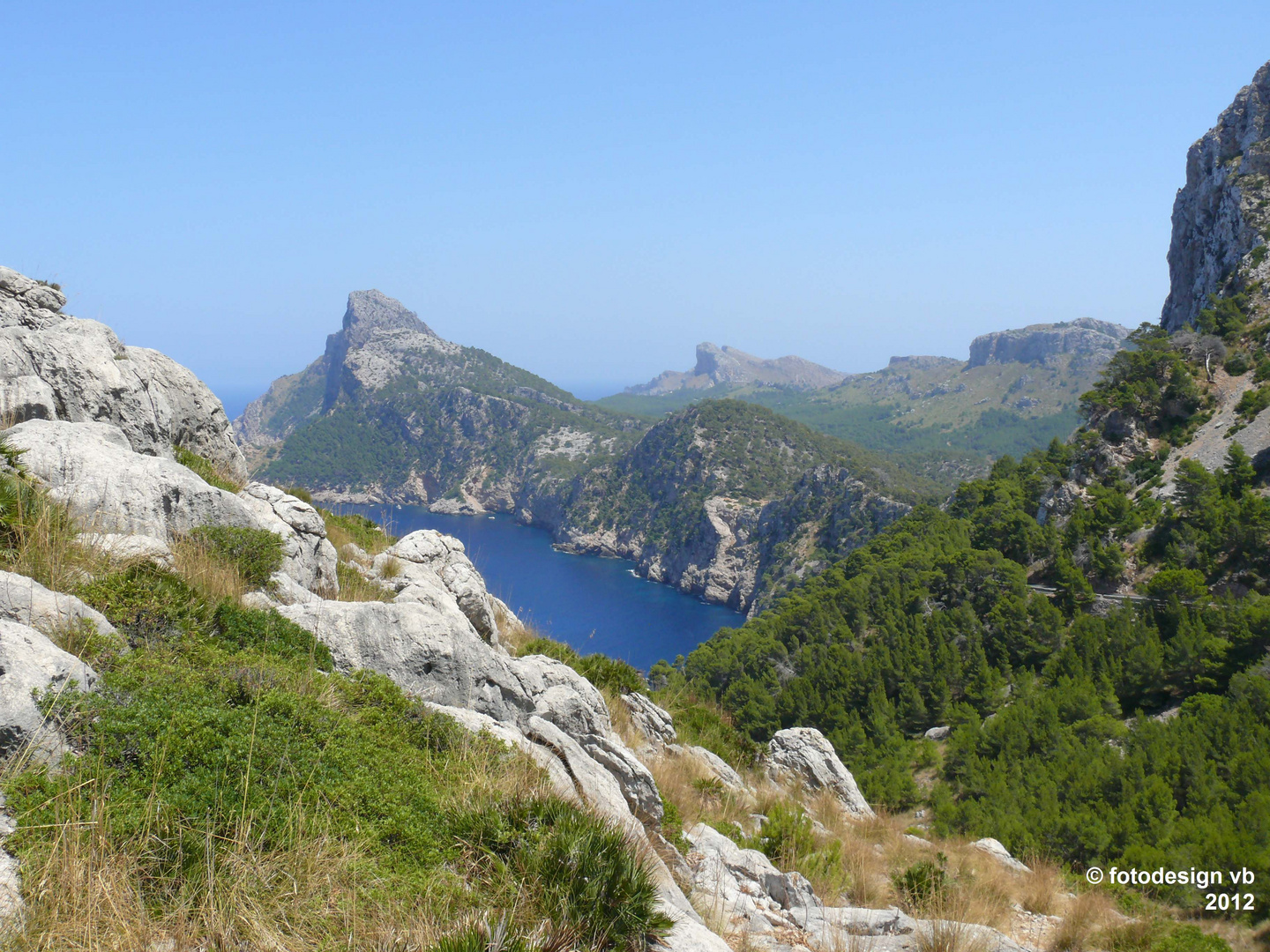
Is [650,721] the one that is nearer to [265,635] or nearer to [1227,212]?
[265,635]

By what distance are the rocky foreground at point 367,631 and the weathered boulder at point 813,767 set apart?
18 cm

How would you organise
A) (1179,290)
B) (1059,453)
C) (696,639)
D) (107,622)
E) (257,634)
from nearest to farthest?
(107,622)
(257,634)
(1059,453)
(1179,290)
(696,639)

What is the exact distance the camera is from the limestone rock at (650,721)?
37.9 ft

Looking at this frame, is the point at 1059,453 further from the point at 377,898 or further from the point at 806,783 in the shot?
the point at 377,898

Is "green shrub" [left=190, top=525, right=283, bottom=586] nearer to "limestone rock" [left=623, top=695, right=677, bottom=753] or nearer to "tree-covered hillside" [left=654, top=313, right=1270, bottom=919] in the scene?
"limestone rock" [left=623, top=695, right=677, bottom=753]

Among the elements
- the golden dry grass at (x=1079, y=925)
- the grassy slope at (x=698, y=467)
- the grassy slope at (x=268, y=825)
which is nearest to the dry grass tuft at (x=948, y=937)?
the golden dry grass at (x=1079, y=925)

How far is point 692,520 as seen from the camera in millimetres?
126188

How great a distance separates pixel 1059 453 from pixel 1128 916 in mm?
53429

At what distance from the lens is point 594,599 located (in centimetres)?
10619

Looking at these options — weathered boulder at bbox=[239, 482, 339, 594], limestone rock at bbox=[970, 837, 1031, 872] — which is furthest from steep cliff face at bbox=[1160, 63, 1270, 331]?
weathered boulder at bbox=[239, 482, 339, 594]

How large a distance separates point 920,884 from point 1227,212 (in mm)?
75381

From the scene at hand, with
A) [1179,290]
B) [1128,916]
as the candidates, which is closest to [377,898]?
[1128,916]

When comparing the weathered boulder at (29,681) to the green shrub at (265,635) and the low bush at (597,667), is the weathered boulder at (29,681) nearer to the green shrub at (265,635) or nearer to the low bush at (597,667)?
the green shrub at (265,635)

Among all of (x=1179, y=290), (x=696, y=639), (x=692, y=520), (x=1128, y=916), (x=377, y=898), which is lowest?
(x=696, y=639)
